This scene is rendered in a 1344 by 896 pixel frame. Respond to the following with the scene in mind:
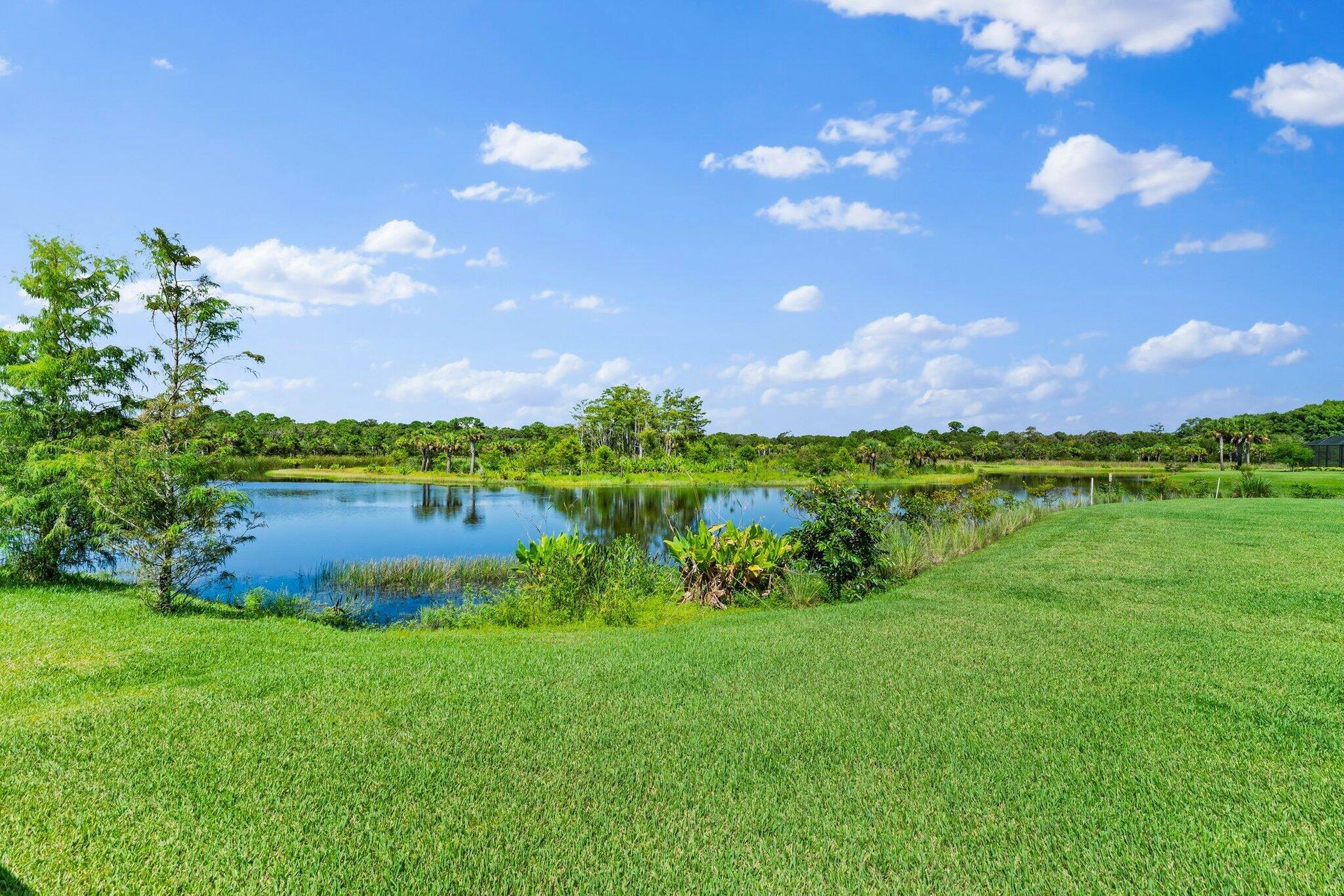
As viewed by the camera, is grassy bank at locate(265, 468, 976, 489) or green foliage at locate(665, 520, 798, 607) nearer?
green foliage at locate(665, 520, 798, 607)

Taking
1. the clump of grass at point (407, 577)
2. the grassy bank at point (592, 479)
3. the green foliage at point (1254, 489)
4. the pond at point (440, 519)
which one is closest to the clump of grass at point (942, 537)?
the pond at point (440, 519)

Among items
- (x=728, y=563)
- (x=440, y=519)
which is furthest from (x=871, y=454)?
(x=728, y=563)

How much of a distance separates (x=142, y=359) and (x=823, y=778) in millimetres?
10842

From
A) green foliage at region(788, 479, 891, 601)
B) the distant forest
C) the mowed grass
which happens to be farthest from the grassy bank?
the mowed grass

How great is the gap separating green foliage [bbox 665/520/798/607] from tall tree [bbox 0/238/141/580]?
25.3 feet

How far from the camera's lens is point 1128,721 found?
3967 mm

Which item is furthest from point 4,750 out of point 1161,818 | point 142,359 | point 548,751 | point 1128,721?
point 142,359

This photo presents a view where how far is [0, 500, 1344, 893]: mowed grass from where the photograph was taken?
267 cm

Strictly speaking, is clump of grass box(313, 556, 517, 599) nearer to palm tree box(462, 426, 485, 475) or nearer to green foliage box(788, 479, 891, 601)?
green foliage box(788, 479, 891, 601)

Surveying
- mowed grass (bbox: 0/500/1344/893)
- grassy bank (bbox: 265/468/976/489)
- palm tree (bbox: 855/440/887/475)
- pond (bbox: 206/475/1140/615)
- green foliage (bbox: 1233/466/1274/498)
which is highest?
palm tree (bbox: 855/440/887/475)

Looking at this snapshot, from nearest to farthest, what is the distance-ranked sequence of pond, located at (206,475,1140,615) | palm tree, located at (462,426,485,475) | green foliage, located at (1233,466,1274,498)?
pond, located at (206,475,1140,615) → green foliage, located at (1233,466,1274,498) → palm tree, located at (462,426,485,475)

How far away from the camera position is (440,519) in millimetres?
27000

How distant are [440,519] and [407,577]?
46.6ft

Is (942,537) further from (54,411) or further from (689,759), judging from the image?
(54,411)
